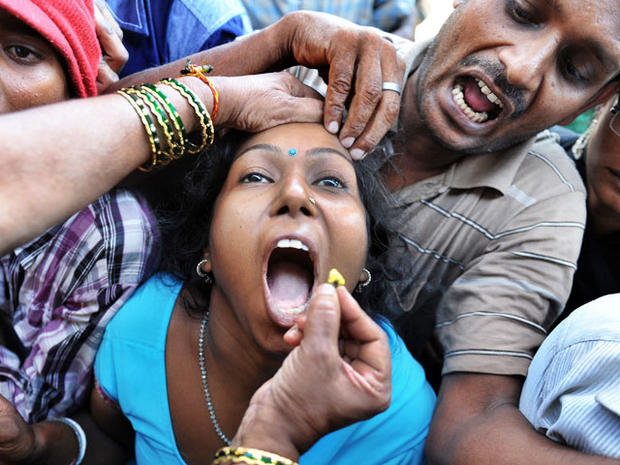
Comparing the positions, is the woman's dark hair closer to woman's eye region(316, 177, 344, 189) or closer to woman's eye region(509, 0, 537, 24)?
woman's eye region(316, 177, 344, 189)

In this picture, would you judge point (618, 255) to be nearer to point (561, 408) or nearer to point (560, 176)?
point (560, 176)

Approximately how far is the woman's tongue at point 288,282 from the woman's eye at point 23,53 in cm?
96

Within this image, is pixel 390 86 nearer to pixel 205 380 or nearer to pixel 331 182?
pixel 331 182

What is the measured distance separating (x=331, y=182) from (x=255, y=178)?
0.24 meters

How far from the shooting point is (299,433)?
1.31 m

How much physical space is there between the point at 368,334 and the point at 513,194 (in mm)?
1358

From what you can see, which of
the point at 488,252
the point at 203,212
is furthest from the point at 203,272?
the point at 488,252

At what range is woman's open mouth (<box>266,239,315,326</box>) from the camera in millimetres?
1776

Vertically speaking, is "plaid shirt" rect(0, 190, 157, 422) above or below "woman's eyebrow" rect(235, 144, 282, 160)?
below

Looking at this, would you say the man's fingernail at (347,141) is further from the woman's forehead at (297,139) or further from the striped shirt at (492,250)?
the striped shirt at (492,250)

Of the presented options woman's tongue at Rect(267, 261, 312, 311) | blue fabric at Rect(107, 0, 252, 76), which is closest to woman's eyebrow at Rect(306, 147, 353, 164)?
woman's tongue at Rect(267, 261, 312, 311)

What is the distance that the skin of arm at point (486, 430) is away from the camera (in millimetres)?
1606

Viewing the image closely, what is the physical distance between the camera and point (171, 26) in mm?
2992

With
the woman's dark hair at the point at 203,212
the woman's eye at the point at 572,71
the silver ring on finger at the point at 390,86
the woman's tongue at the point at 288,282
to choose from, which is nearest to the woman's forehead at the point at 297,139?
the woman's dark hair at the point at 203,212
